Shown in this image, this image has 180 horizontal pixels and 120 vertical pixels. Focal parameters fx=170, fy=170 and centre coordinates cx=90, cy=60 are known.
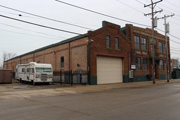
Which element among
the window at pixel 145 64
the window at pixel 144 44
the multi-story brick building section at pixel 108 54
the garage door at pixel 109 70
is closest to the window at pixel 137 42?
the multi-story brick building section at pixel 108 54

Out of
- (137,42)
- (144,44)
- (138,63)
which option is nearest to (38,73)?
(138,63)

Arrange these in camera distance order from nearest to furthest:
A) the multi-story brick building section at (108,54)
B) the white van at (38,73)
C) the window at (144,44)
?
the white van at (38,73), the multi-story brick building section at (108,54), the window at (144,44)

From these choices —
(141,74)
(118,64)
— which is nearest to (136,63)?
(141,74)

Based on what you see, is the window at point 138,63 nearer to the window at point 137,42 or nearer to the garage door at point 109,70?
the window at point 137,42

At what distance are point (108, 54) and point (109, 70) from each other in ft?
8.13

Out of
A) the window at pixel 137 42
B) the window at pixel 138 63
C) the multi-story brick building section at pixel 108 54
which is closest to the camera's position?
the multi-story brick building section at pixel 108 54

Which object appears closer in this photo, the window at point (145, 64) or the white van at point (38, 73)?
the white van at point (38, 73)

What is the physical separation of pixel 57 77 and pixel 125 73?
A: 11212mm

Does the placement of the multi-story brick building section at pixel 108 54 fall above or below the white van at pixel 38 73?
above

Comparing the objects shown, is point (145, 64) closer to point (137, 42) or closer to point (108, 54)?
point (137, 42)

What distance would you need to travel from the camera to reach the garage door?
2380 centimetres

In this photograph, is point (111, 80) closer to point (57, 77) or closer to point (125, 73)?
point (125, 73)

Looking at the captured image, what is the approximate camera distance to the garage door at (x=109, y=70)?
23797mm

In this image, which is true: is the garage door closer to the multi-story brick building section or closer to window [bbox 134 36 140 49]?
the multi-story brick building section
